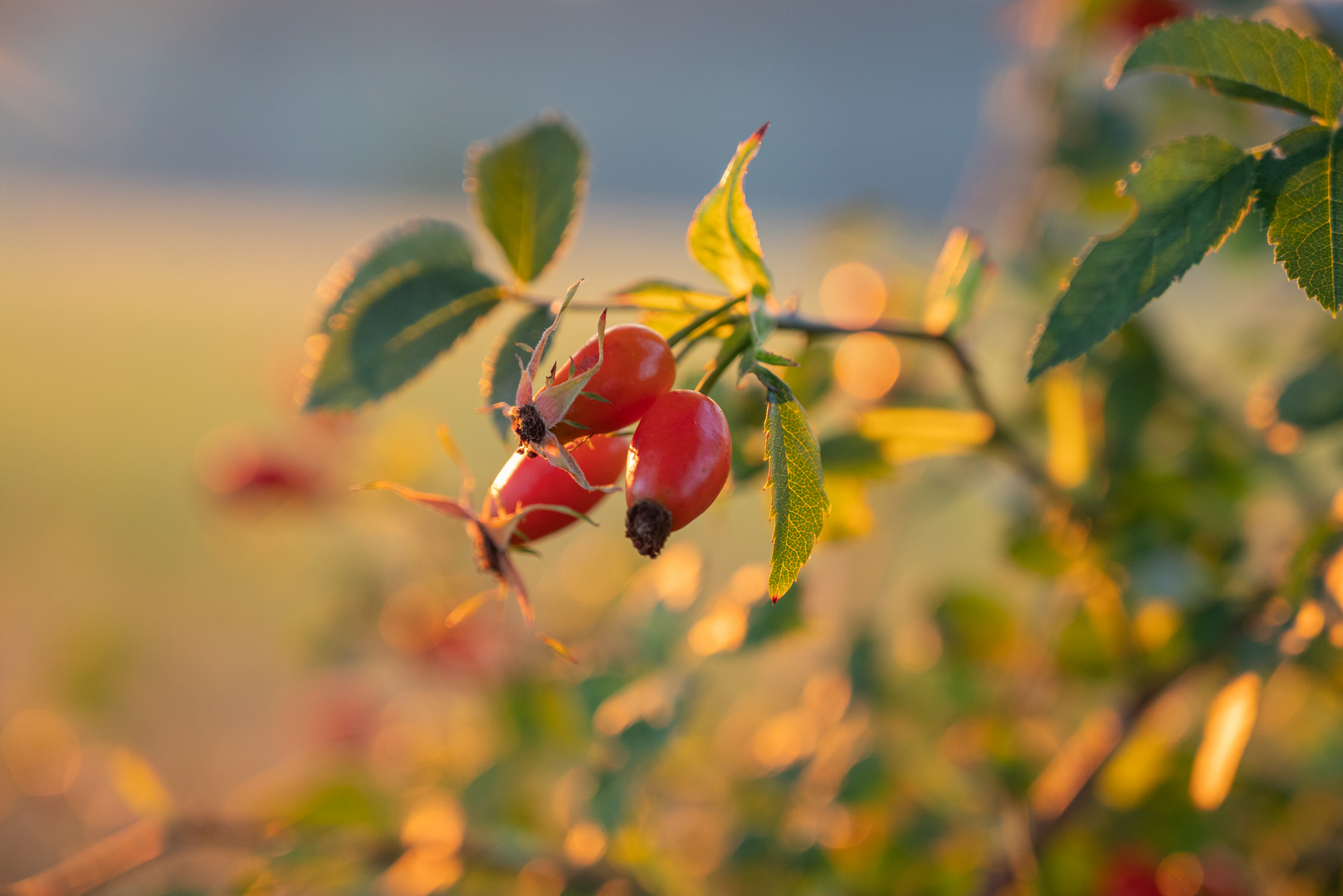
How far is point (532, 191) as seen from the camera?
1.45 feet

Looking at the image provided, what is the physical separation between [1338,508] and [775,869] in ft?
1.54

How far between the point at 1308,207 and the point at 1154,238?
5cm

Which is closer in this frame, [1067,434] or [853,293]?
[1067,434]

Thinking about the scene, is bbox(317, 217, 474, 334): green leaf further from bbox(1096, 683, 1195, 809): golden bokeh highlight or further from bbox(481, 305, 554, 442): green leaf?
bbox(1096, 683, 1195, 809): golden bokeh highlight

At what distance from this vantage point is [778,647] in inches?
24.7

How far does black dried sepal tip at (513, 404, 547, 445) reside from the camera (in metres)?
0.31

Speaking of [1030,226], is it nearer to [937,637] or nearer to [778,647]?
[937,637]

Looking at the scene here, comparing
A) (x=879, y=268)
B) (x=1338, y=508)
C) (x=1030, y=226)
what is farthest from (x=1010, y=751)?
(x=879, y=268)

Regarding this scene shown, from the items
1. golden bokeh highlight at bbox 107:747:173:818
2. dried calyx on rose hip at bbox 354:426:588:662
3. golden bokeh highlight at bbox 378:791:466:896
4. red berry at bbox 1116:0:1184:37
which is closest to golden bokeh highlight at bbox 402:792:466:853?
golden bokeh highlight at bbox 378:791:466:896

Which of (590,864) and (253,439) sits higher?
(253,439)

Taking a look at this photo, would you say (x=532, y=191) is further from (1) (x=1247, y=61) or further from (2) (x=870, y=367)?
(2) (x=870, y=367)

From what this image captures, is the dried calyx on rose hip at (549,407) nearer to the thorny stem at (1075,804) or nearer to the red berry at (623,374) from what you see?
the red berry at (623,374)

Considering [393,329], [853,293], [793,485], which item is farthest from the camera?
[853,293]

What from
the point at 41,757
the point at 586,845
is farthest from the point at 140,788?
the point at 41,757
